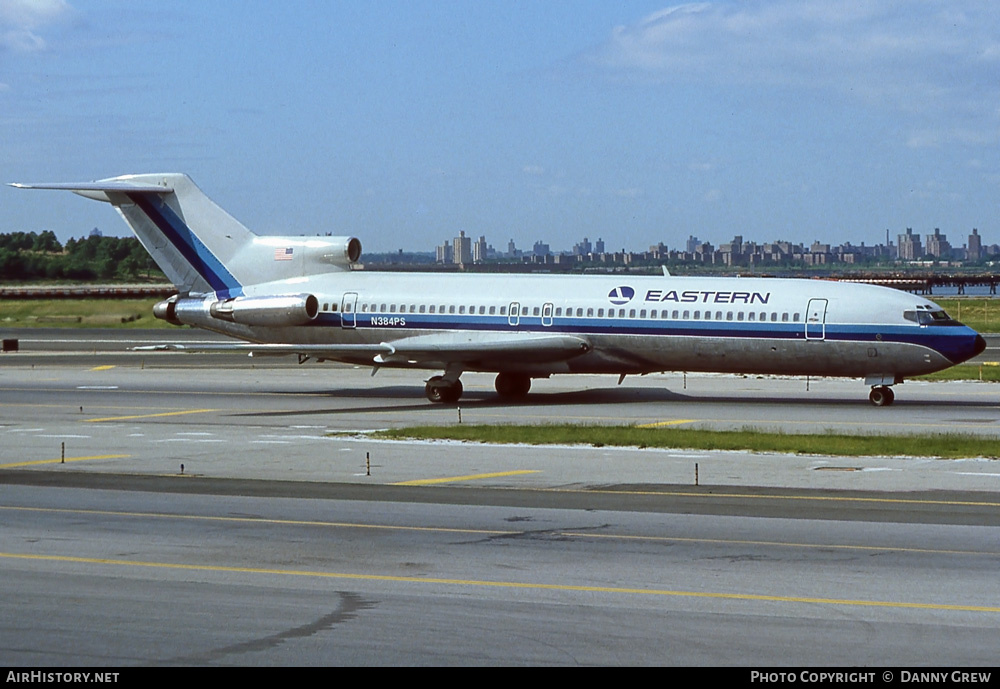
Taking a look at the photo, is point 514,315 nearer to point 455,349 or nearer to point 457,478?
point 455,349

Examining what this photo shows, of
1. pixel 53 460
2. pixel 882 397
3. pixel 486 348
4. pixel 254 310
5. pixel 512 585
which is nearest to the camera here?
pixel 512 585

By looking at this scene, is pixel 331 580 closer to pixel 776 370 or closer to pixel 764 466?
pixel 764 466

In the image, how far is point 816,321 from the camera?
42125 mm

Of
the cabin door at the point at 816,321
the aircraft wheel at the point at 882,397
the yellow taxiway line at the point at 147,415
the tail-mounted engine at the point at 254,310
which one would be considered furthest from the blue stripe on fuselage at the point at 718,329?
the yellow taxiway line at the point at 147,415

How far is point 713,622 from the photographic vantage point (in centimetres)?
1505

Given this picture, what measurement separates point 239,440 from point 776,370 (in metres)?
17.1

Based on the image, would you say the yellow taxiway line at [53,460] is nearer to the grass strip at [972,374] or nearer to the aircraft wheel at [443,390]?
the aircraft wheel at [443,390]

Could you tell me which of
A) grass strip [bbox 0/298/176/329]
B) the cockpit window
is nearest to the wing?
the cockpit window

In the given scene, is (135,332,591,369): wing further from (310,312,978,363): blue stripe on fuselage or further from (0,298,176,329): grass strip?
(0,298,176,329): grass strip

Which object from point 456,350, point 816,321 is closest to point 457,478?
point 456,350

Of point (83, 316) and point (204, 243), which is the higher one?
point (204, 243)

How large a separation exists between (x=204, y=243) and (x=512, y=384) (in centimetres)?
1252

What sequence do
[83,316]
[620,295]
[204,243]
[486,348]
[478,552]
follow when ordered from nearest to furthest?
1. [478,552]
2. [620,295]
3. [486,348]
4. [204,243]
5. [83,316]
